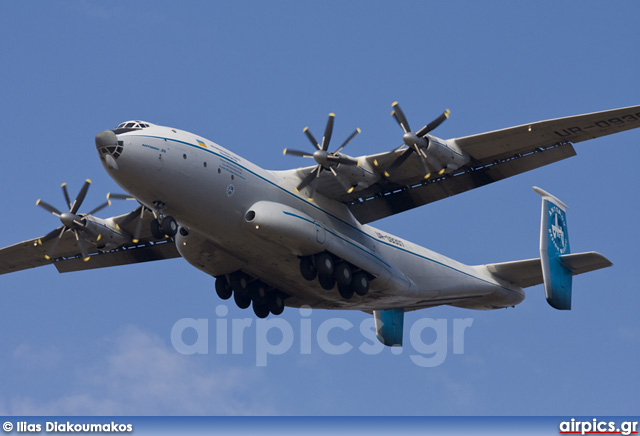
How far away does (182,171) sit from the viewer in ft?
71.0

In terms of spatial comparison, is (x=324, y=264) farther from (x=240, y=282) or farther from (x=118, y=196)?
(x=118, y=196)

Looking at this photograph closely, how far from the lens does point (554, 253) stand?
1102 inches

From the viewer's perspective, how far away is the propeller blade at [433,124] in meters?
22.7

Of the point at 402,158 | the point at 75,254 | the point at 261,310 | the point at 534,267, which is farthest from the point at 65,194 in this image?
the point at 534,267

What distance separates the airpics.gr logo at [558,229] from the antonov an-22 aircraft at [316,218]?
3.6 inches

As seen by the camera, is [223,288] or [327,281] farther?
[223,288]

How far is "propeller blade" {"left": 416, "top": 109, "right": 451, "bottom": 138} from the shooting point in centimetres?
2270

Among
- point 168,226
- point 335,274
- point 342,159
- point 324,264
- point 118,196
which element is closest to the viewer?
point 168,226

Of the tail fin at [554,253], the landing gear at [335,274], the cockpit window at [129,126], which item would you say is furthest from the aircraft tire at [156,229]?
the tail fin at [554,253]

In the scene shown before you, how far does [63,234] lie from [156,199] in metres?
6.26

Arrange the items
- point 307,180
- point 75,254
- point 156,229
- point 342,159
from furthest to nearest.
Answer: point 75,254
point 307,180
point 342,159
point 156,229

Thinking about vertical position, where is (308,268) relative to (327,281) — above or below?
above

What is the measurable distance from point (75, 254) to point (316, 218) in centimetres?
865

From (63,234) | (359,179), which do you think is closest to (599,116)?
(359,179)
